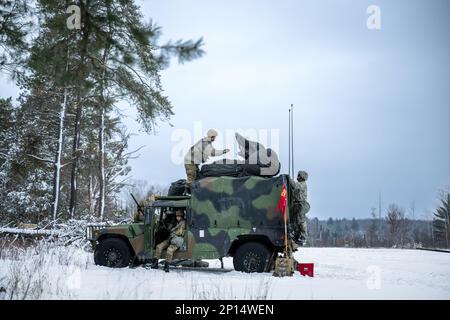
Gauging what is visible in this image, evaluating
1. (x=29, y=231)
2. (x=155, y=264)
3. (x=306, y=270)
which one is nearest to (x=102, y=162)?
(x=29, y=231)

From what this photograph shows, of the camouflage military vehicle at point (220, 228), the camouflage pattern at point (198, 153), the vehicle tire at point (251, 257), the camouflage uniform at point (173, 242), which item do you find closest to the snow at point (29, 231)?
the camouflage military vehicle at point (220, 228)

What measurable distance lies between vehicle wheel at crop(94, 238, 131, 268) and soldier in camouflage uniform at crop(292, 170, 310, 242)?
4.20 meters

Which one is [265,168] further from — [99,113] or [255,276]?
[99,113]

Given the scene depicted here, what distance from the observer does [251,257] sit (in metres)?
10.8

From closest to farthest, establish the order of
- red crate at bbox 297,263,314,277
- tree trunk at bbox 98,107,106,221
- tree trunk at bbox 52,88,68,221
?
red crate at bbox 297,263,314,277
tree trunk at bbox 52,88,68,221
tree trunk at bbox 98,107,106,221

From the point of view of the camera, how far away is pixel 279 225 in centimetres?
1095

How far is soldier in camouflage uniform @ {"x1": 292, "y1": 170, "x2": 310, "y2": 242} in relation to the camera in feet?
37.1

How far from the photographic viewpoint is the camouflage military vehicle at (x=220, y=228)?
1094 cm

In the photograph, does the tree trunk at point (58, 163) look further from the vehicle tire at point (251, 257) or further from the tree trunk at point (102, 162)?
the vehicle tire at point (251, 257)

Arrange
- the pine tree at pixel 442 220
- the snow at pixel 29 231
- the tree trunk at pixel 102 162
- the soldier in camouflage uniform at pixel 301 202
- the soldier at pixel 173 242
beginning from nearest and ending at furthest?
1. the soldier at pixel 173 242
2. the soldier in camouflage uniform at pixel 301 202
3. the snow at pixel 29 231
4. the tree trunk at pixel 102 162
5. the pine tree at pixel 442 220

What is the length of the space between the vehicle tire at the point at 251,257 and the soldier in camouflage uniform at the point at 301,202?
107 cm

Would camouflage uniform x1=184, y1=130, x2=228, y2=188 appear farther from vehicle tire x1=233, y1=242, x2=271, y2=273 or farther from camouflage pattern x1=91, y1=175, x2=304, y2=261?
vehicle tire x1=233, y1=242, x2=271, y2=273

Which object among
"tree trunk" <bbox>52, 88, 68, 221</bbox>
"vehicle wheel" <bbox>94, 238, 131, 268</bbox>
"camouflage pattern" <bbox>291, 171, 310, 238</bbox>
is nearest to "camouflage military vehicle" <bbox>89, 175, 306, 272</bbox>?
"vehicle wheel" <bbox>94, 238, 131, 268</bbox>
